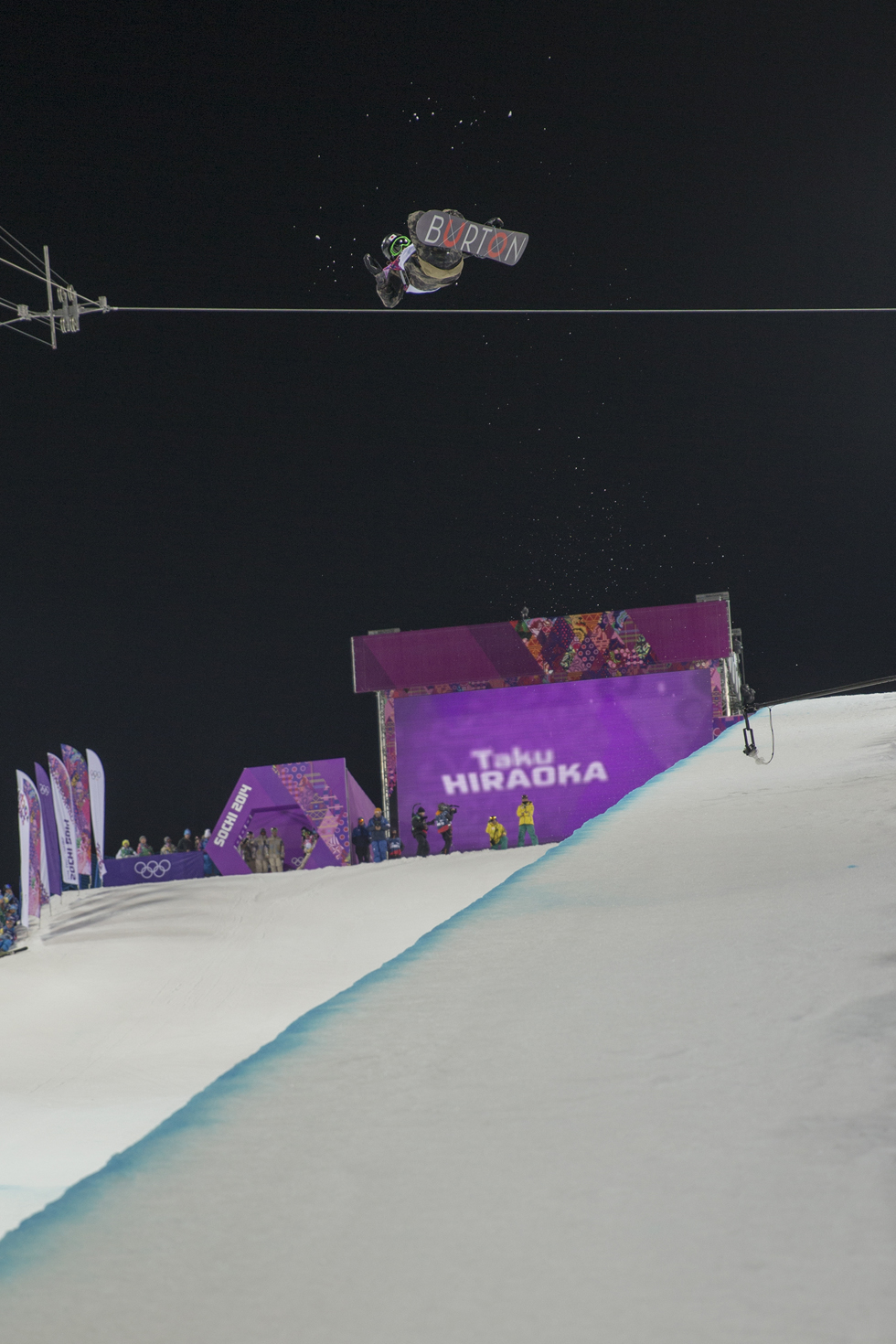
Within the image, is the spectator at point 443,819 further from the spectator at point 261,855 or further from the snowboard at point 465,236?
the snowboard at point 465,236

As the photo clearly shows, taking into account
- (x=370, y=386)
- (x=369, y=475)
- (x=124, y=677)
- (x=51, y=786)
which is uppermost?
(x=370, y=386)

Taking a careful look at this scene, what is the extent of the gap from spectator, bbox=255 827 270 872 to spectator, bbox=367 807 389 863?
1.79 metres

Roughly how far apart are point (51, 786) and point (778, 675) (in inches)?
597

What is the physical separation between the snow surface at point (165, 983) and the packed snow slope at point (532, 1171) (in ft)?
12.3

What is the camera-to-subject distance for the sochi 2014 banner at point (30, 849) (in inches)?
543

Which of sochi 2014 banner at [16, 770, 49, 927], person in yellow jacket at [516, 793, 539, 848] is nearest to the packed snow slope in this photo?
sochi 2014 banner at [16, 770, 49, 927]

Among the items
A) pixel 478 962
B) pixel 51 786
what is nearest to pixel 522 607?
pixel 51 786

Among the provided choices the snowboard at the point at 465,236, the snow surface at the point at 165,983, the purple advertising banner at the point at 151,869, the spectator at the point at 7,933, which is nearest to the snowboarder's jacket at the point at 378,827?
the snow surface at the point at 165,983

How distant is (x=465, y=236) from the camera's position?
23.5 feet

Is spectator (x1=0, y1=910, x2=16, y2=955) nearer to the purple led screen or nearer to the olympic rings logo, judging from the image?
the olympic rings logo

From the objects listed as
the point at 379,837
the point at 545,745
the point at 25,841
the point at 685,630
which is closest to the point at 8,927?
the point at 25,841

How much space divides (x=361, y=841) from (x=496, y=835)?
2.62 metres

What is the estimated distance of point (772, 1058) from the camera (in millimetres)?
1847

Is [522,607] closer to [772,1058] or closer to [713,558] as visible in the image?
[713,558]
